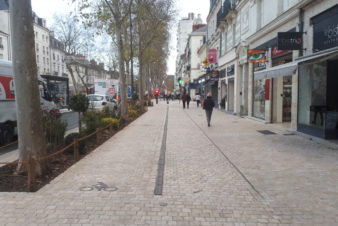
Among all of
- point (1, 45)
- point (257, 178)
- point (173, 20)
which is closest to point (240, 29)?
point (173, 20)

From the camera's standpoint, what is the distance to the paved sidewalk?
3898 mm

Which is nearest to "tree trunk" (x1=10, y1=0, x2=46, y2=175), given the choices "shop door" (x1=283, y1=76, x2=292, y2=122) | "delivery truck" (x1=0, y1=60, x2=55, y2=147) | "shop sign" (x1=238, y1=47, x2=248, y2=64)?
"delivery truck" (x1=0, y1=60, x2=55, y2=147)

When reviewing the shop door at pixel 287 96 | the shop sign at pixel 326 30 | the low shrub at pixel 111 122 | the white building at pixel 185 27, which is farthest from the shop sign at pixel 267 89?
the white building at pixel 185 27

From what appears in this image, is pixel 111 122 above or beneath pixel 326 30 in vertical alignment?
beneath

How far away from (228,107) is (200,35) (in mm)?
35429

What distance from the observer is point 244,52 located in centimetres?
1830

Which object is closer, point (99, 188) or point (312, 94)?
point (99, 188)

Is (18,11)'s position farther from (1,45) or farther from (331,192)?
(1,45)

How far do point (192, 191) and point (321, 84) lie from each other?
7.04 metres

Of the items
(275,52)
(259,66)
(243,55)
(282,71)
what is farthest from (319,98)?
(243,55)

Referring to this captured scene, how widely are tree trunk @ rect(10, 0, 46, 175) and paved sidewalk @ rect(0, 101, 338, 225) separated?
2.78 feet

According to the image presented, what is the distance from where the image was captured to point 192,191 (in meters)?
4.93

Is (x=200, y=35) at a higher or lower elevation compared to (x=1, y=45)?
higher

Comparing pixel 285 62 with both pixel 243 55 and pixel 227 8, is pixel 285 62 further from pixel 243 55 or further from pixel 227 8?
pixel 227 8
